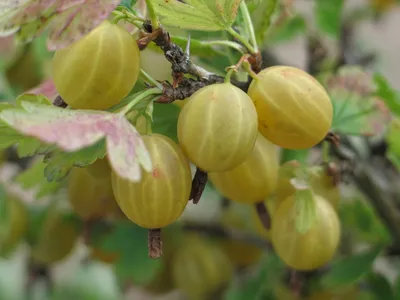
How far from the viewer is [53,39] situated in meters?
0.26

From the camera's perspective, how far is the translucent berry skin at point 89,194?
17.1 inches

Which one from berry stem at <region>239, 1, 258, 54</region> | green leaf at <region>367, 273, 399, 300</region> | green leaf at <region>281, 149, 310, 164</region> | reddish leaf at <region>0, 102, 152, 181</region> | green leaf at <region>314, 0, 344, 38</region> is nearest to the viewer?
reddish leaf at <region>0, 102, 152, 181</region>

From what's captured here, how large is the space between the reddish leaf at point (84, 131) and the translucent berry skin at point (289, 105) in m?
0.07

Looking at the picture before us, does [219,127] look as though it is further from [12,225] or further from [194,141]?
Result: [12,225]

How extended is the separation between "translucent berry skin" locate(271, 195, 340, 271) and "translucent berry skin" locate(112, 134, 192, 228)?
0.09 m

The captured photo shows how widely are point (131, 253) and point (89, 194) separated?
189 millimetres

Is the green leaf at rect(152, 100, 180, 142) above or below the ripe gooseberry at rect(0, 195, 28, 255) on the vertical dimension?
above

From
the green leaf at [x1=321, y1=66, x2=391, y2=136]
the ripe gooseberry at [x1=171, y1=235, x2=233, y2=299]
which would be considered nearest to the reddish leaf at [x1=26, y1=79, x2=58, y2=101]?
the green leaf at [x1=321, y1=66, x2=391, y2=136]

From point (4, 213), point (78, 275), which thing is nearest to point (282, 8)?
point (4, 213)

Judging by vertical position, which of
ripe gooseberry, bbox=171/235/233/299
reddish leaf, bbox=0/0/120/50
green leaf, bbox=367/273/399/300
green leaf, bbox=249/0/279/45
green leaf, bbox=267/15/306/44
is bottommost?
ripe gooseberry, bbox=171/235/233/299

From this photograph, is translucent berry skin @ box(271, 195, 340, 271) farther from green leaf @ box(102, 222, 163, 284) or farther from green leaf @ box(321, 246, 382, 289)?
green leaf @ box(102, 222, 163, 284)

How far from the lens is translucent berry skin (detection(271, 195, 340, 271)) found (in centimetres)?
35

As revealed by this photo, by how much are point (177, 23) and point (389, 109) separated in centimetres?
29

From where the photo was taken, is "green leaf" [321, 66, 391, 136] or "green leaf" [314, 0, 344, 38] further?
"green leaf" [314, 0, 344, 38]
